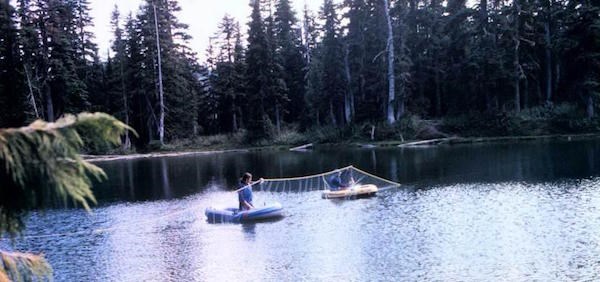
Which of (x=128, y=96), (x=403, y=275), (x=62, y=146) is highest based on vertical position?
(x=128, y=96)

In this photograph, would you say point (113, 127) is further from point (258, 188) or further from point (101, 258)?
point (258, 188)

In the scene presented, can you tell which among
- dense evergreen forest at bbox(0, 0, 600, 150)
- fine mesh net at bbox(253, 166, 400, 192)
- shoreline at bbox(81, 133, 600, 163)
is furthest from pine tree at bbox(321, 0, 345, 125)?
fine mesh net at bbox(253, 166, 400, 192)

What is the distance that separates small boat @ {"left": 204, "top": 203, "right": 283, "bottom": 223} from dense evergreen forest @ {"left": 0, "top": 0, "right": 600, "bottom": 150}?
114 feet

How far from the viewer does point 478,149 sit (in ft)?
143

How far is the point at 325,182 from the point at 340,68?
121 ft

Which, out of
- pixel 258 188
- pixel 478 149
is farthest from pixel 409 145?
pixel 258 188

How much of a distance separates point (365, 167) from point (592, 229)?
67.3 feet

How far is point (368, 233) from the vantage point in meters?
18.5

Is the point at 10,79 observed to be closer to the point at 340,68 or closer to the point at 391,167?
the point at 340,68

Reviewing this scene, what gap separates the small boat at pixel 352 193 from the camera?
25594mm

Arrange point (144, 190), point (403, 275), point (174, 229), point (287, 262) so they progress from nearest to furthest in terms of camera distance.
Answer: point (403, 275)
point (287, 262)
point (174, 229)
point (144, 190)

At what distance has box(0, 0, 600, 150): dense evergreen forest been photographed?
52.0 m

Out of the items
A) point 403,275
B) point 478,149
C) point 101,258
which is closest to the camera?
point 403,275

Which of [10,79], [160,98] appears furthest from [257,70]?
[10,79]
